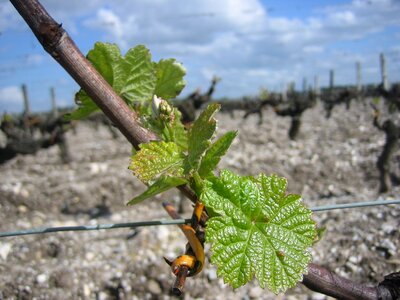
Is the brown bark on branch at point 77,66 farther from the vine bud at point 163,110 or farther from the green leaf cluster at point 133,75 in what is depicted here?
the green leaf cluster at point 133,75

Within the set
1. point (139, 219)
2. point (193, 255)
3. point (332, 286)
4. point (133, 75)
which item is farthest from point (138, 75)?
point (139, 219)

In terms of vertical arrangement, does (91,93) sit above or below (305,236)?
above

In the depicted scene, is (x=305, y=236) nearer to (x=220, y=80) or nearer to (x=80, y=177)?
(x=80, y=177)

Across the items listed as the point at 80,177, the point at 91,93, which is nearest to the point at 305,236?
the point at 91,93

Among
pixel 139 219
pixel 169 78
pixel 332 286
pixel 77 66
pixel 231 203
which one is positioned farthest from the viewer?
pixel 139 219

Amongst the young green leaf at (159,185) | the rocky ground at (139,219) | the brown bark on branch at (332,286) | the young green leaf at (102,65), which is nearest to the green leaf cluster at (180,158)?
the young green leaf at (159,185)

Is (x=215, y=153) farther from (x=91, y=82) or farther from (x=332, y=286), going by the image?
(x=332, y=286)
